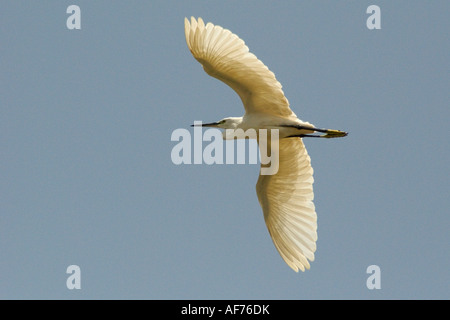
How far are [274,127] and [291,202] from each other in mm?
1469

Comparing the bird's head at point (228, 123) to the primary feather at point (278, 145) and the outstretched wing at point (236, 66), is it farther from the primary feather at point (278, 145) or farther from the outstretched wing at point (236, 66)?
the outstretched wing at point (236, 66)

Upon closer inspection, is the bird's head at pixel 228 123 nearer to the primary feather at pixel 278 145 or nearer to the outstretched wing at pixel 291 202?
the primary feather at pixel 278 145

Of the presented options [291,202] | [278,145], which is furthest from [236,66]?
[291,202]

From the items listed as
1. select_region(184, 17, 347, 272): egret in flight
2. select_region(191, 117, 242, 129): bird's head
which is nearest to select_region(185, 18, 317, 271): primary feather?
select_region(184, 17, 347, 272): egret in flight

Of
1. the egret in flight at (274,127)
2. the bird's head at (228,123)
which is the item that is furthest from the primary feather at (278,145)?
the bird's head at (228,123)

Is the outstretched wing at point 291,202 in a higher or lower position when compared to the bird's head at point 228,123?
lower

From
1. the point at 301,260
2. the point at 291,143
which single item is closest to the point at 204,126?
the point at 291,143

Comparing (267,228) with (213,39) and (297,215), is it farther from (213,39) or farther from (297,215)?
(213,39)

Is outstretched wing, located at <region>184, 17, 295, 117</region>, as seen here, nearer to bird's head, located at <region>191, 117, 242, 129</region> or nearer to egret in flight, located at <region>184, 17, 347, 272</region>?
egret in flight, located at <region>184, 17, 347, 272</region>

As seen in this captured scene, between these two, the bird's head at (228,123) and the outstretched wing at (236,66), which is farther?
the bird's head at (228,123)

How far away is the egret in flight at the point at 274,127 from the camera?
10.7 metres

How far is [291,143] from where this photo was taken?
480 inches

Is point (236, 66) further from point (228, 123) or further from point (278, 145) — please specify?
point (278, 145)

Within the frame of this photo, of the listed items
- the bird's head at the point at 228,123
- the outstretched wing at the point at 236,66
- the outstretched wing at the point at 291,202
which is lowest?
the outstretched wing at the point at 291,202
